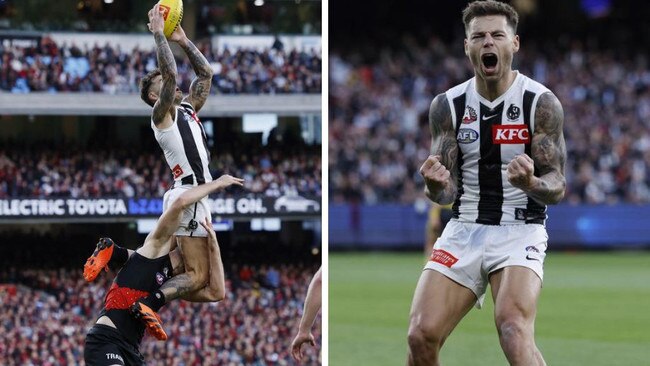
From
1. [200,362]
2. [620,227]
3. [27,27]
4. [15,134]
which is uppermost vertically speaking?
[27,27]

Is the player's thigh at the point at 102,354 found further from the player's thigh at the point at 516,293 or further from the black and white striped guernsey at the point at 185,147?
the player's thigh at the point at 516,293

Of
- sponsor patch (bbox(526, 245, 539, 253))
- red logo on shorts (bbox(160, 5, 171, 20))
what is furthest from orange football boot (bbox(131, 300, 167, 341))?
sponsor patch (bbox(526, 245, 539, 253))

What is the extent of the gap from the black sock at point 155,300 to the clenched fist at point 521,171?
10.5ft

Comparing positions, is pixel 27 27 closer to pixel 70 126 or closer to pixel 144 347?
pixel 70 126

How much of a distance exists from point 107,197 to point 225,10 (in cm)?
514

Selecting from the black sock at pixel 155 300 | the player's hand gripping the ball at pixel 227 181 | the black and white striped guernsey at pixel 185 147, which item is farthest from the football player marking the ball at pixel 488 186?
the black sock at pixel 155 300

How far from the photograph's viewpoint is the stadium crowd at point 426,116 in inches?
1073

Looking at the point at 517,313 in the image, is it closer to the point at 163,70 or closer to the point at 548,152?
the point at 548,152

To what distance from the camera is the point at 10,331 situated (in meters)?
23.2

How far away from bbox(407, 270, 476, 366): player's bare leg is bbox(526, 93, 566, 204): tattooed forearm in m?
0.63

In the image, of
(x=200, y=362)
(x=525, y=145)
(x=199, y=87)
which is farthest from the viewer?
(x=200, y=362)

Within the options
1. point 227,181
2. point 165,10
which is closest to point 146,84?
point 165,10

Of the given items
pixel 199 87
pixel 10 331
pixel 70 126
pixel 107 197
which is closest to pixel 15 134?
pixel 70 126

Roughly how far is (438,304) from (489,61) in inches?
49.4
